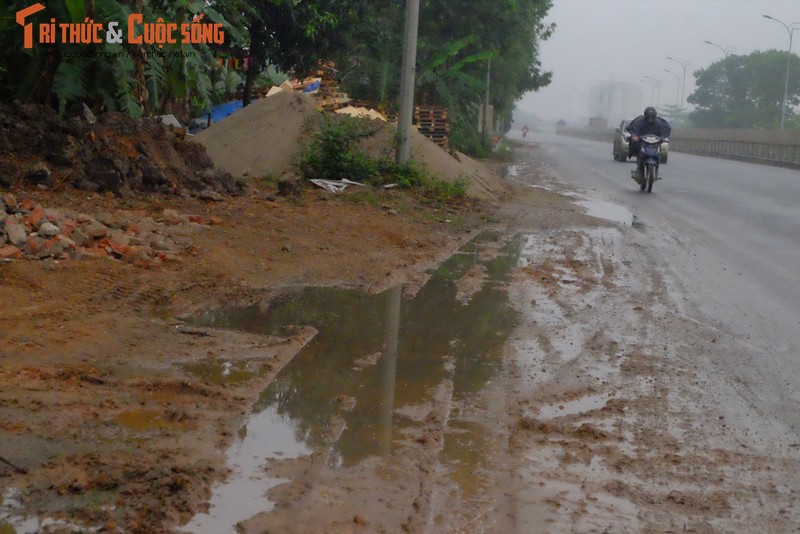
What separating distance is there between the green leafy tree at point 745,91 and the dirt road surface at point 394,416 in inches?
3301

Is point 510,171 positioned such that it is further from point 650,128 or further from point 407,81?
point 407,81

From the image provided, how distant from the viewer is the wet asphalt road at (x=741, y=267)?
20.9 feet

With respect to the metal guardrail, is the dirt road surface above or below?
below

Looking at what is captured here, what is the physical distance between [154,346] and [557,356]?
9.80 ft

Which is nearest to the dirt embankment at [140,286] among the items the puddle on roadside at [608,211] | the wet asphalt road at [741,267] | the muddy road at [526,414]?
the muddy road at [526,414]

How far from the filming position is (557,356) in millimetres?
6746

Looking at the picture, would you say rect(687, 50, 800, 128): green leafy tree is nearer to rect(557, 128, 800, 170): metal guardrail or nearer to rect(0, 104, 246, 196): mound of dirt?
rect(557, 128, 800, 170): metal guardrail

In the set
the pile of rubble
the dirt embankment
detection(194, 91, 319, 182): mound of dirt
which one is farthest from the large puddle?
detection(194, 91, 319, 182): mound of dirt

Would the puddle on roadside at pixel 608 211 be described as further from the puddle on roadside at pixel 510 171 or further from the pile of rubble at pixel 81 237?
the pile of rubble at pixel 81 237

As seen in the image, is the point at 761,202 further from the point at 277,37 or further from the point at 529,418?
the point at 529,418

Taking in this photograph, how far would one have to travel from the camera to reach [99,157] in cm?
1212

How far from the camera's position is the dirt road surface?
3984 mm

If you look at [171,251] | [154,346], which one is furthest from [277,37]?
[154,346]

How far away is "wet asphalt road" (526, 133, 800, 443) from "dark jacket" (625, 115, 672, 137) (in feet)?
4.70
